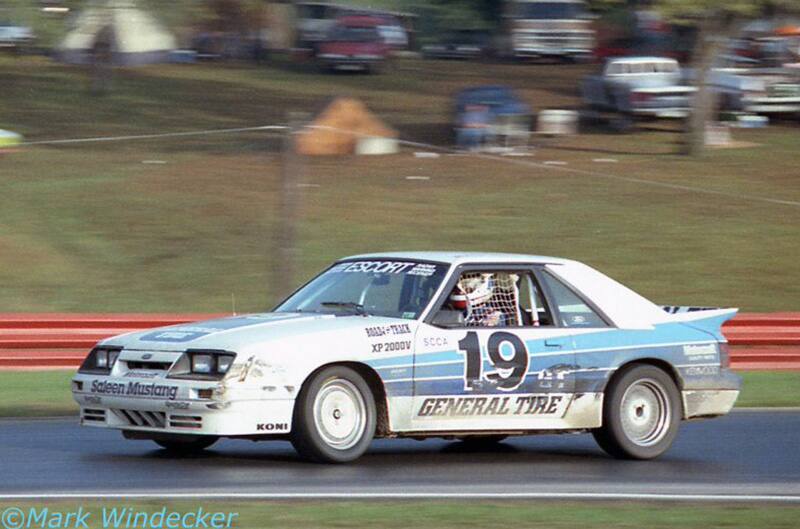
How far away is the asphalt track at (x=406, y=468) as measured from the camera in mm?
8641

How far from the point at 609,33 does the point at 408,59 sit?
7444mm

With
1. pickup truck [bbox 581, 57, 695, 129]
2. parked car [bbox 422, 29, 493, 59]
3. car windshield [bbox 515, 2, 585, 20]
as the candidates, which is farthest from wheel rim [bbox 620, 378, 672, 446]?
parked car [bbox 422, 29, 493, 59]

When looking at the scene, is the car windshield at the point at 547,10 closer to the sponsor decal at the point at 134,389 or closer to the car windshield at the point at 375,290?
the car windshield at the point at 375,290

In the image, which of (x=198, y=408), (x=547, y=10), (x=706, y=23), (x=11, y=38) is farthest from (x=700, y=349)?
(x=547, y=10)

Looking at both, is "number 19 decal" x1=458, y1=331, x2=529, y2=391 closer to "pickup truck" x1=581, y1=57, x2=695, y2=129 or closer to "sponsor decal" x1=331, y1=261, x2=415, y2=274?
"sponsor decal" x1=331, y1=261, x2=415, y2=274

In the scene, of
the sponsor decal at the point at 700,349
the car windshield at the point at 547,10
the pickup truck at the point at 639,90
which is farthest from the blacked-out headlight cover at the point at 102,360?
the car windshield at the point at 547,10

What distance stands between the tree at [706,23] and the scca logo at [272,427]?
21751 millimetres

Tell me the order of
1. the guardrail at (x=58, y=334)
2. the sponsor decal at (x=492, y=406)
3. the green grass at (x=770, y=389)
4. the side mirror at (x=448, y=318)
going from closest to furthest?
the sponsor decal at (x=492, y=406) < the side mirror at (x=448, y=318) < the green grass at (x=770, y=389) < the guardrail at (x=58, y=334)

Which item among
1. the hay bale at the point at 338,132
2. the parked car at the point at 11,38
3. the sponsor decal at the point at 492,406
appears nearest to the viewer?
the sponsor decal at the point at 492,406

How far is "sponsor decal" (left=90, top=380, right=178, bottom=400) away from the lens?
30.4ft

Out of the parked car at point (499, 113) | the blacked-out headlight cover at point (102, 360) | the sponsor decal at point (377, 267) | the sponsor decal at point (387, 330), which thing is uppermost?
the sponsor decal at point (377, 267)

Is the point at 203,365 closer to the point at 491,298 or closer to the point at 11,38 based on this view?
the point at 491,298

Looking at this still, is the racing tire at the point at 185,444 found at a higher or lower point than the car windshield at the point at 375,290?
lower

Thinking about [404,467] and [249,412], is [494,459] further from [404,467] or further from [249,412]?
[249,412]
